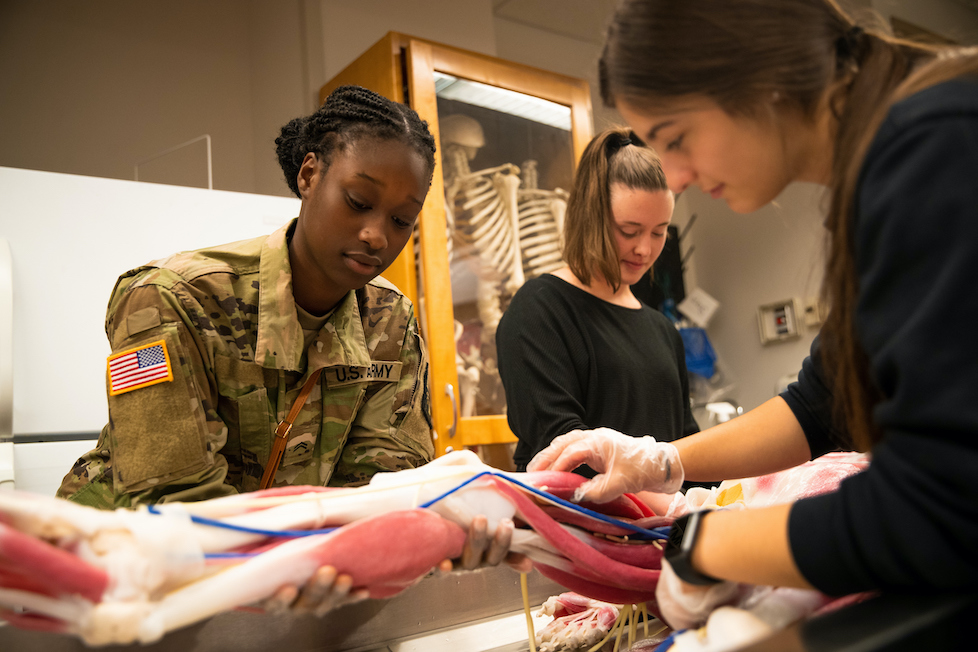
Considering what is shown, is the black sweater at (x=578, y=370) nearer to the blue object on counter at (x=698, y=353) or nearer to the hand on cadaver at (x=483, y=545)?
the hand on cadaver at (x=483, y=545)

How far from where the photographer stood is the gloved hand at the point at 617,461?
0.87 metres

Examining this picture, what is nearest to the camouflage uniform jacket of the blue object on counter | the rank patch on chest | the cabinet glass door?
the rank patch on chest

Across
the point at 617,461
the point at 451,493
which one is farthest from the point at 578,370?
the point at 451,493

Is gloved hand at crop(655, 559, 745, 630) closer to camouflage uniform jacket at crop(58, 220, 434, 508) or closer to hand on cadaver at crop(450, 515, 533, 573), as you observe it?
hand on cadaver at crop(450, 515, 533, 573)

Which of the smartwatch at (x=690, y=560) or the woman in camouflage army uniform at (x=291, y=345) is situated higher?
the woman in camouflage army uniform at (x=291, y=345)

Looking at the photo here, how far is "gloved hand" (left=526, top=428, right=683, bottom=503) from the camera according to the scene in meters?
0.87

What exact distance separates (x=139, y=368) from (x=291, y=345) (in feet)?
0.93

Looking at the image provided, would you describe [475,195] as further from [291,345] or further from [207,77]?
[291,345]

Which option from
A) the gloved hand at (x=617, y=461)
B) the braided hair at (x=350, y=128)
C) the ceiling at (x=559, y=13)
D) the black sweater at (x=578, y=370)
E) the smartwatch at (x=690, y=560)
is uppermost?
the ceiling at (x=559, y=13)

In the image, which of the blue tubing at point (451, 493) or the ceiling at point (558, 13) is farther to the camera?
the ceiling at point (558, 13)

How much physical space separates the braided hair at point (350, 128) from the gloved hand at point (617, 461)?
650mm

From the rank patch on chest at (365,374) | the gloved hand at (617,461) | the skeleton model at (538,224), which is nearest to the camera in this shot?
the gloved hand at (617,461)

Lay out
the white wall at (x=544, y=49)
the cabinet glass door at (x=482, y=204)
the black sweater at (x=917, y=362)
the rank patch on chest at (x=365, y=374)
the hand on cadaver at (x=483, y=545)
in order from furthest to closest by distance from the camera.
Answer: the white wall at (x=544, y=49), the cabinet glass door at (x=482, y=204), the rank patch on chest at (x=365, y=374), the hand on cadaver at (x=483, y=545), the black sweater at (x=917, y=362)

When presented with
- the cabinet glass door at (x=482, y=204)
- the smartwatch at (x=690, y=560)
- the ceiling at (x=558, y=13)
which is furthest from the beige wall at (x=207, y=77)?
the smartwatch at (x=690, y=560)
